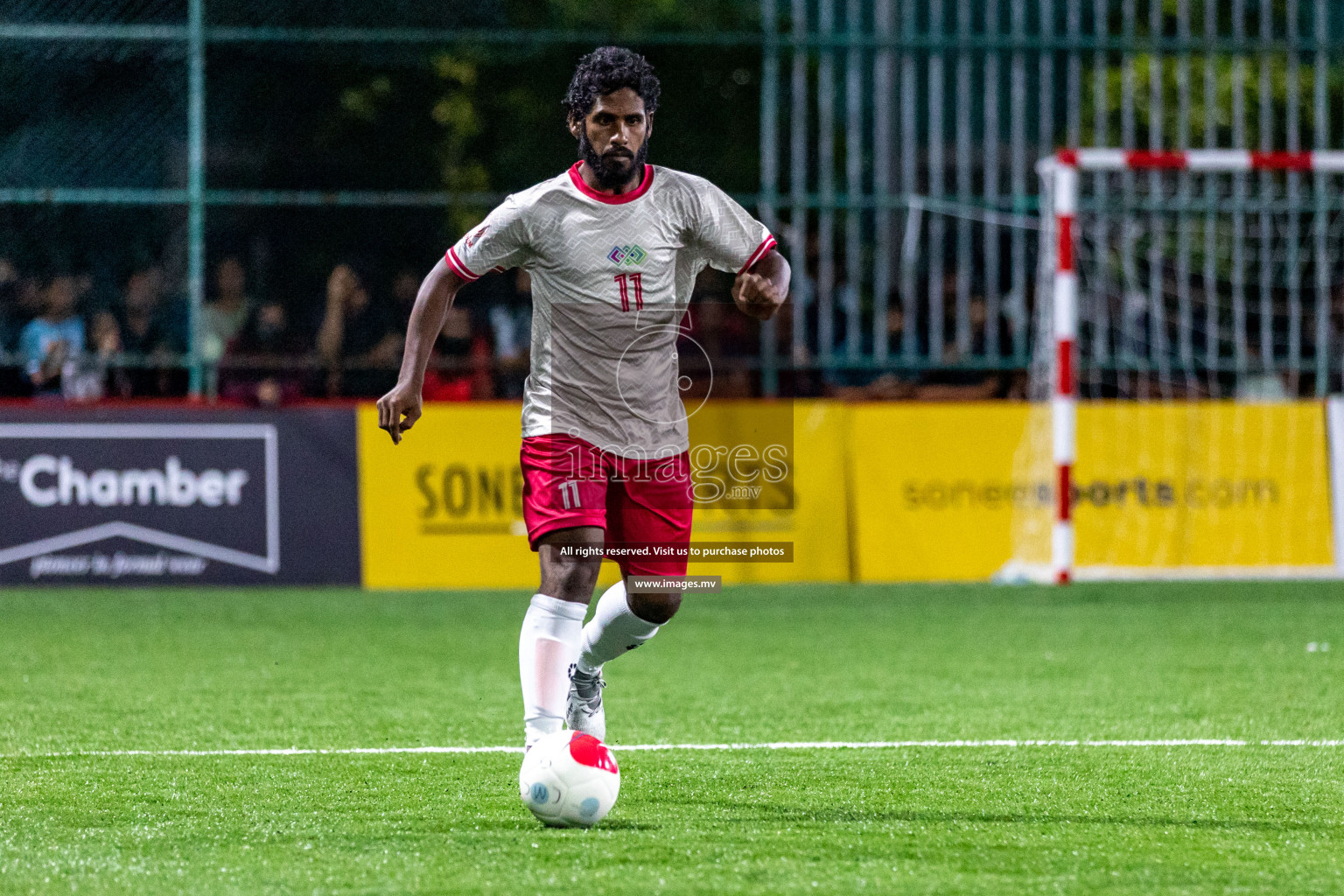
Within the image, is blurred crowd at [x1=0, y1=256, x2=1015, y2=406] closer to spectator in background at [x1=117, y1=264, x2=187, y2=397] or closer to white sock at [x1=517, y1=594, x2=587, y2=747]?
spectator in background at [x1=117, y1=264, x2=187, y2=397]

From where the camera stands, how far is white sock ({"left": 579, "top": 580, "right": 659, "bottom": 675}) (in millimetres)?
5469

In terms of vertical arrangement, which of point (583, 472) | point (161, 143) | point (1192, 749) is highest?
point (161, 143)

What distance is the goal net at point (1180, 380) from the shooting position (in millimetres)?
11883

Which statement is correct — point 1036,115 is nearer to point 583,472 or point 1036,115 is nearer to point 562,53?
point 562,53

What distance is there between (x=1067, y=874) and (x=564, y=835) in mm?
1197

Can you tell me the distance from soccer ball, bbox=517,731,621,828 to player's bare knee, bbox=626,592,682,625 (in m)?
0.69

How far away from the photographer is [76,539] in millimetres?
11938

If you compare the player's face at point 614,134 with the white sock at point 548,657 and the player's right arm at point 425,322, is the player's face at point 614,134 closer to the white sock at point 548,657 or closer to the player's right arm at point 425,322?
the player's right arm at point 425,322

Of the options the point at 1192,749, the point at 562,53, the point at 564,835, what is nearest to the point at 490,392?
the point at 562,53

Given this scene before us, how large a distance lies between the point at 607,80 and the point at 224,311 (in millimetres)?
8107


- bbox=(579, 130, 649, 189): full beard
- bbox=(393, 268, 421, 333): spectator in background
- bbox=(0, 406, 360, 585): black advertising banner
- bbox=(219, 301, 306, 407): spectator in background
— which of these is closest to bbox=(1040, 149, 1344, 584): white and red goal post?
bbox=(393, 268, 421, 333): spectator in background

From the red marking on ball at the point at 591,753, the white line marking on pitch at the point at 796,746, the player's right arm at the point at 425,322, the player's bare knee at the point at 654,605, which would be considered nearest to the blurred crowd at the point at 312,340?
the white line marking on pitch at the point at 796,746

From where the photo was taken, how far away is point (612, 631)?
5.52m

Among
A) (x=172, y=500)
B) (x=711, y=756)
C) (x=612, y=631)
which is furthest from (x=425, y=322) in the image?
(x=172, y=500)
